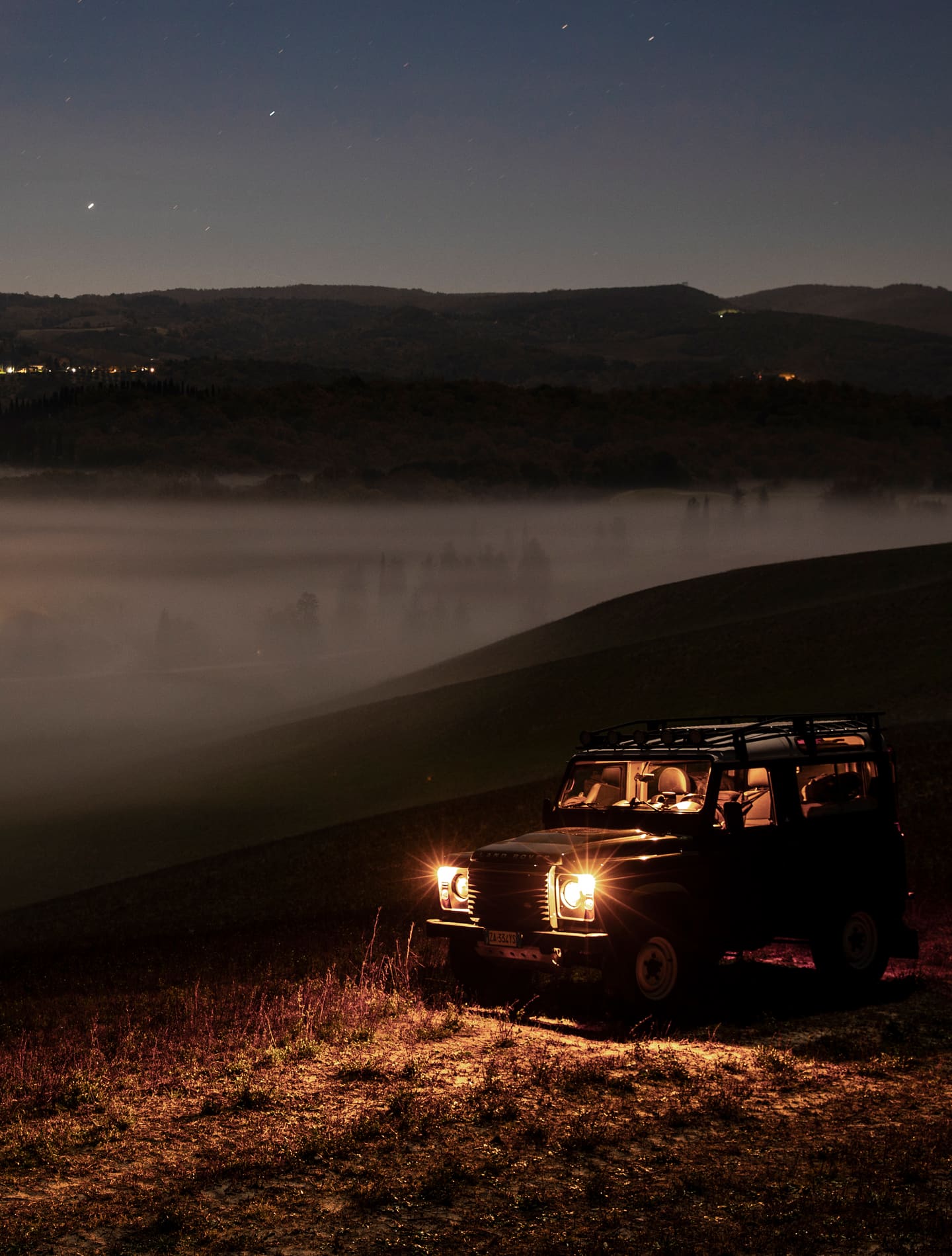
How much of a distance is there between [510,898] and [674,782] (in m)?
2.45

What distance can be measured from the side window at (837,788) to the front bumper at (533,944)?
3569 millimetres

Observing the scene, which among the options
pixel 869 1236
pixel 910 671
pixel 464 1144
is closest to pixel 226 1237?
pixel 464 1144

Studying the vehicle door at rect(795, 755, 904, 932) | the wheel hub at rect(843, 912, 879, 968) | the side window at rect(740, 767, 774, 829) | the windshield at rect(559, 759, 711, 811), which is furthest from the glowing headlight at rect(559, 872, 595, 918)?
the wheel hub at rect(843, 912, 879, 968)

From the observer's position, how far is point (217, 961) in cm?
2269

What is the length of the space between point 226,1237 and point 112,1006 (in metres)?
9.22

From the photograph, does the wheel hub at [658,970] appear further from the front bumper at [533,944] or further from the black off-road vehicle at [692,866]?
the front bumper at [533,944]

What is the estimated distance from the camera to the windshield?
16078mm

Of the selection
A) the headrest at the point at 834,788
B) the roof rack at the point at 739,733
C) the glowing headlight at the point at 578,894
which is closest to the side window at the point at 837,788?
the headrest at the point at 834,788

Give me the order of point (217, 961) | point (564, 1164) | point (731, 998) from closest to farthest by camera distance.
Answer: point (564, 1164) → point (731, 998) → point (217, 961)

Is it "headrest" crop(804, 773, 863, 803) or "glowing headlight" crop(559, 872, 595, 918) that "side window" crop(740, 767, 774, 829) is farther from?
"glowing headlight" crop(559, 872, 595, 918)

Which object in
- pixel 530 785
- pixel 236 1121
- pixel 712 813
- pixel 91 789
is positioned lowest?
pixel 91 789

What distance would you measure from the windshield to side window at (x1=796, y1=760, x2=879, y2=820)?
1324 millimetres

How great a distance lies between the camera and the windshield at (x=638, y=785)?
1608 centimetres

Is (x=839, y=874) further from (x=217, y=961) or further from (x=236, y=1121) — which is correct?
(x=217, y=961)
